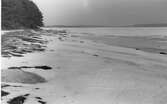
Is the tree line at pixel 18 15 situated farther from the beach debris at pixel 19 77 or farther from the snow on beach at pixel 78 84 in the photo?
the beach debris at pixel 19 77

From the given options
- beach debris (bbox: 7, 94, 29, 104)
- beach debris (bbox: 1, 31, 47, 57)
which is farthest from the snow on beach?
beach debris (bbox: 1, 31, 47, 57)

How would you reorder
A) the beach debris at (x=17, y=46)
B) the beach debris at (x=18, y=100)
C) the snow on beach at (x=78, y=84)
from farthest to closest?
the beach debris at (x=17, y=46)
the snow on beach at (x=78, y=84)
the beach debris at (x=18, y=100)

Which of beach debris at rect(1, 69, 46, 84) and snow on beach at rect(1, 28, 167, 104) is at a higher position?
beach debris at rect(1, 69, 46, 84)

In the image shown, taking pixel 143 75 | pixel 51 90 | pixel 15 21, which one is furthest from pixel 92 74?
pixel 15 21

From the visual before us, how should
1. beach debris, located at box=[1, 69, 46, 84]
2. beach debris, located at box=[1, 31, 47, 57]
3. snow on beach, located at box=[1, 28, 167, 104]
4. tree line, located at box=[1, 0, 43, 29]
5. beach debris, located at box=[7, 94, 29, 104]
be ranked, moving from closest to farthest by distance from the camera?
1. beach debris, located at box=[7, 94, 29, 104]
2. snow on beach, located at box=[1, 28, 167, 104]
3. beach debris, located at box=[1, 69, 46, 84]
4. beach debris, located at box=[1, 31, 47, 57]
5. tree line, located at box=[1, 0, 43, 29]

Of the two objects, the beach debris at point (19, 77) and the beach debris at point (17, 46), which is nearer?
the beach debris at point (19, 77)

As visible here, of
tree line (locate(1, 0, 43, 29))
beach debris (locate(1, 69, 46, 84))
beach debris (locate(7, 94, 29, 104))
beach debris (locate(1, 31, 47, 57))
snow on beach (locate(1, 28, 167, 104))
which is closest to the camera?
beach debris (locate(7, 94, 29, 104))

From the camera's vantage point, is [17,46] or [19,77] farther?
[17,46]

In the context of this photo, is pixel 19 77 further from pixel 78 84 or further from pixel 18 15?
pixel 18 15

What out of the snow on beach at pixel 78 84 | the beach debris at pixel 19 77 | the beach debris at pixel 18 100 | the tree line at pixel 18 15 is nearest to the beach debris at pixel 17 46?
the snow on beach at pixel 78 84

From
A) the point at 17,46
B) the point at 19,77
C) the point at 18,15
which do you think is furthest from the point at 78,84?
the point at 18,15

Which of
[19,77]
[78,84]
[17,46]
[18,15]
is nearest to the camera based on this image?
[19,77]

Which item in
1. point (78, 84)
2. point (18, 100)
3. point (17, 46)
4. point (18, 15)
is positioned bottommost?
point (17, 46)

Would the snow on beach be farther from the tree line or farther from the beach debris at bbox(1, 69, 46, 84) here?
the tree line
